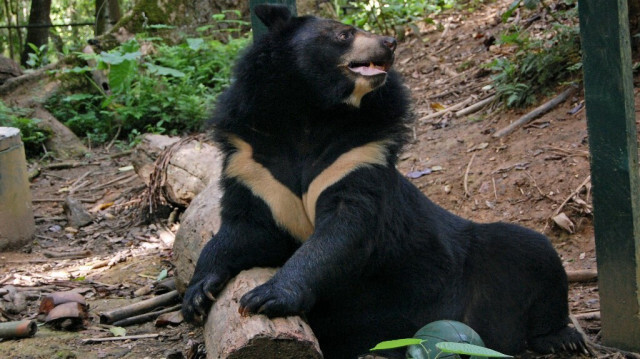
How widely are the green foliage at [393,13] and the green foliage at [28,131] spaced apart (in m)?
4.31

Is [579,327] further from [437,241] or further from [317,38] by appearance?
[317,38]

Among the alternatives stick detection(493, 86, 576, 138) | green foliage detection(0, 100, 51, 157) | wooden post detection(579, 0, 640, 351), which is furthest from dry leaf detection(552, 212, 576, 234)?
green foliage detection(0, 100, 51, 157)

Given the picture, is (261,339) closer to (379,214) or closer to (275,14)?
(379,214)

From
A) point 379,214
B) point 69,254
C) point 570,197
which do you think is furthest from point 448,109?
point 379,214

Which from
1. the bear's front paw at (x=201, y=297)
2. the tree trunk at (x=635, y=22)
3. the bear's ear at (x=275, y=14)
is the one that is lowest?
the bear's front paw at (x=201, y=297)

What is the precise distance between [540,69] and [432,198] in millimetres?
1653

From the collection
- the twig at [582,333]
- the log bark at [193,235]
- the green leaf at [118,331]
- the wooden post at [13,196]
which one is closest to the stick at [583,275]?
the twig at [582,333]

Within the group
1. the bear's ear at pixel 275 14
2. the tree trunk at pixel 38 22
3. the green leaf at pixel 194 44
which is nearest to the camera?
the bear's ear at pixel 275 14

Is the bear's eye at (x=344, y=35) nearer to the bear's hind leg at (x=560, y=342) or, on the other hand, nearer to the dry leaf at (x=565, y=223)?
the bear's hind leg at (x=560, y=342)

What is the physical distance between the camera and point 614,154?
10.7ft

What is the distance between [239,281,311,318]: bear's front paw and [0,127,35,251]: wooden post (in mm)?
3978

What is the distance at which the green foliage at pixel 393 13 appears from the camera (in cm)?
999

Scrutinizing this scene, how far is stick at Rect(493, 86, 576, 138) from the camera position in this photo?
6398 millimetres

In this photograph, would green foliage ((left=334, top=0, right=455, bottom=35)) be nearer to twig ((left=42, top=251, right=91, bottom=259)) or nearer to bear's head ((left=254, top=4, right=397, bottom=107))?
twig ((left=42, top=251, right=91, bottom=259))
